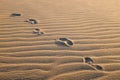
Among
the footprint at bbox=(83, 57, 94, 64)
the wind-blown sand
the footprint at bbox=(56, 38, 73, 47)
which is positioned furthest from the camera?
the footprint at bbox=(56, 38, 73, 47)

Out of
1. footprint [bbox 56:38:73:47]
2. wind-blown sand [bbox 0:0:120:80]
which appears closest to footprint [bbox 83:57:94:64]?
wind-blown sand [bbox 0:0:120:80]

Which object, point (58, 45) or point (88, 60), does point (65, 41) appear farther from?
point (88, 60)

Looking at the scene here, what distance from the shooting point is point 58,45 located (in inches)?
119

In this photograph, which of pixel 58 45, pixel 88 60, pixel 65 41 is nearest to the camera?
pixel 88 60

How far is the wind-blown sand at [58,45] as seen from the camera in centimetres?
243

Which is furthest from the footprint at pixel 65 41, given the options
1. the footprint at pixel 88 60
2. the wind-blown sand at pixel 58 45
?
the footprint at pixel 88 60

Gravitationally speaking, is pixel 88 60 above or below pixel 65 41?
below

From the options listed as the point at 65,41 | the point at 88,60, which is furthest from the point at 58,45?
the point at 88,60

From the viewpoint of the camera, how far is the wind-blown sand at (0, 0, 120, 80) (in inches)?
95.5

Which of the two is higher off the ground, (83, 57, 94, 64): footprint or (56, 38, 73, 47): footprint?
(56, 38, 73, 47): footprint

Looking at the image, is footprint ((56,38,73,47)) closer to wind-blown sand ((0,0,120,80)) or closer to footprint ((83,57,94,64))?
wind-blown sand ((0,0,120,80))

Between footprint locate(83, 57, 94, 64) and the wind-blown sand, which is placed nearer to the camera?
the wind-blown sand

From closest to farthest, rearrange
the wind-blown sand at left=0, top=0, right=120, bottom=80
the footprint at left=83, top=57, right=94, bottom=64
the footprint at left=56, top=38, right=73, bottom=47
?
the wind-blown sand at left=0, top=0, right=120, bottom=80 → the footprint at left=83, top=57, right=94, bottom=64 → the footprint at left=56, top=38, right=73, bottom=47

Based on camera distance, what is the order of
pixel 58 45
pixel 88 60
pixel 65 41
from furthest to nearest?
pixel 65 41 < pixel 58 45 < pixel 88 60
